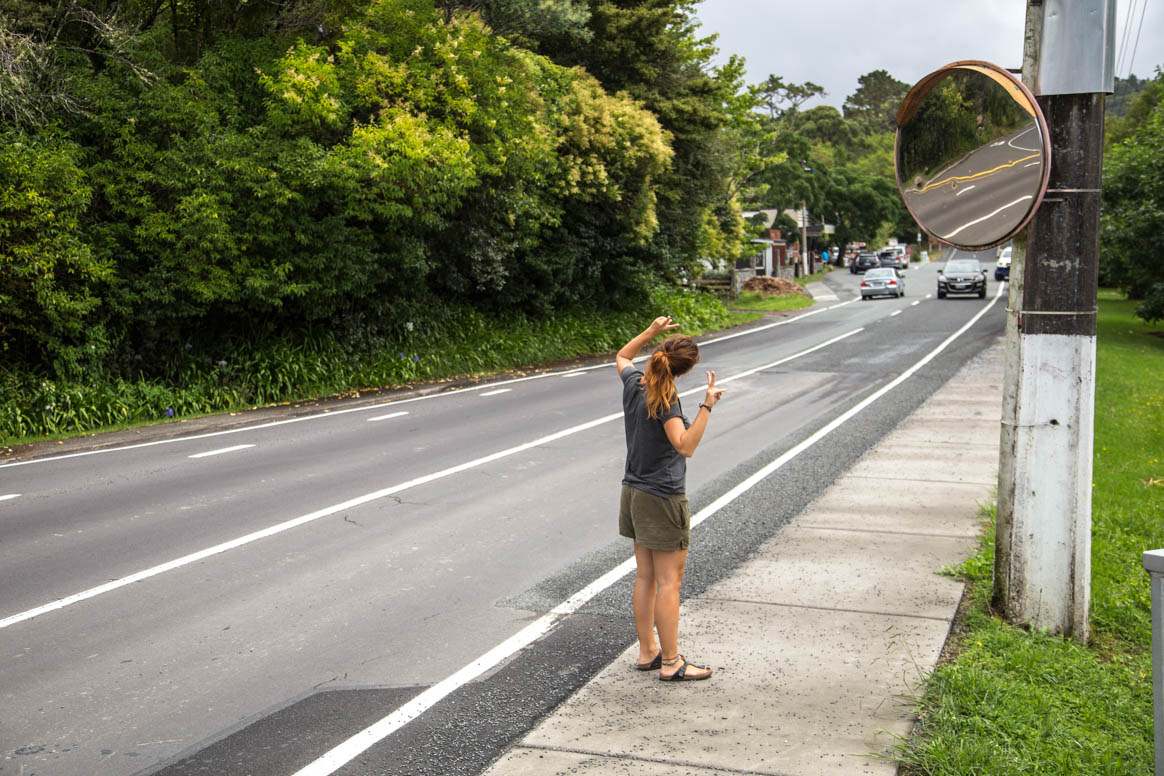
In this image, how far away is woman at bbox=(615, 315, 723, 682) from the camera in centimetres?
532

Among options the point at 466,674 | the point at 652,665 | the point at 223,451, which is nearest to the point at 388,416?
the point at 223,451

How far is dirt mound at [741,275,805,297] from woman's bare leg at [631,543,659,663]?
162ft

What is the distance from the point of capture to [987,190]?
553 cm

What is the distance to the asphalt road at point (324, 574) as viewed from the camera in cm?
499

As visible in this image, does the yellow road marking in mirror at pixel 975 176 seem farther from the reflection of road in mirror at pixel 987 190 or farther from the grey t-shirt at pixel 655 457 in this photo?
the grey t-shirt at pixel 655 457

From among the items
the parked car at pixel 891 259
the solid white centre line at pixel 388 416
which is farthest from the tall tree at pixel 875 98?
the solid white centre line at pixel 388 416

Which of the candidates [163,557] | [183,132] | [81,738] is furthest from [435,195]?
[81,738]

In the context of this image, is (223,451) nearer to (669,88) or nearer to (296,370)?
(296,370)

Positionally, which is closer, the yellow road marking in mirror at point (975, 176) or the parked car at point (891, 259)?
the yellow road marking in mirror at point (975, 176)

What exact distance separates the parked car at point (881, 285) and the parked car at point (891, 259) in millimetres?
24964

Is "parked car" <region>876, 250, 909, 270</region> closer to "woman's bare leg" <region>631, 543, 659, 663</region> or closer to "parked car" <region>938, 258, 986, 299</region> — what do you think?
"parked car" <region>938, 258, 986, 299</region>

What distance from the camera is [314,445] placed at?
13117mm

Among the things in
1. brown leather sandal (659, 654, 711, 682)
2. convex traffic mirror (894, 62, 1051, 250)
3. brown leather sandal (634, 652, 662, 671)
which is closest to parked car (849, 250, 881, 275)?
convex traffic mirror (894, 62, 1051, 250)

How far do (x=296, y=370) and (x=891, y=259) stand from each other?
65825 millimetres
